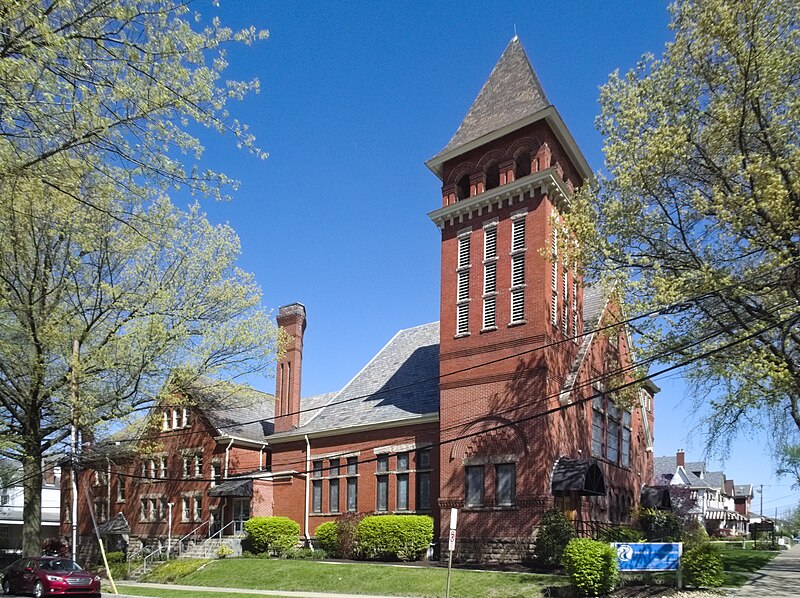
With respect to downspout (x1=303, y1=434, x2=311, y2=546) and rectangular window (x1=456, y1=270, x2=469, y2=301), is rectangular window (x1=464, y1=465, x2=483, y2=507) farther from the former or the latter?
downspout (x1=303, y1=434, x2=311, y2=546)

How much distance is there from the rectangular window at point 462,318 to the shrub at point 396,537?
7783 mm

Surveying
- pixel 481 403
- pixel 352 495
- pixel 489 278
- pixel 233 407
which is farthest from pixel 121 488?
pixel 489 278

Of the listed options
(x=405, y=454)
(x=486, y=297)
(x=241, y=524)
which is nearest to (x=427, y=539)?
(x=405, y=454)

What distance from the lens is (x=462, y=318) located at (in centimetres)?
2970

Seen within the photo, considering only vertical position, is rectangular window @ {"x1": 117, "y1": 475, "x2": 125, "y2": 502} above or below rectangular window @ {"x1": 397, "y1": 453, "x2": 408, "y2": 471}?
below

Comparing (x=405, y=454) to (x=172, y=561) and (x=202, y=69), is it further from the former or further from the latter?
(x=202, y=69)

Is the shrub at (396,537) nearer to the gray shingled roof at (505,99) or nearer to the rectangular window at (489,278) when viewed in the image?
the rectangular window at (489,278)

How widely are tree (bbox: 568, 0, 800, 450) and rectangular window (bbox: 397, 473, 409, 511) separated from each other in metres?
13.2

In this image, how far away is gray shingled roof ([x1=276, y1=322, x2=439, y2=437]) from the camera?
3272cm

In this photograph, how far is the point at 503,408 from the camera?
27031mm

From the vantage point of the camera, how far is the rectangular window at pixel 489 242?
96.4ft

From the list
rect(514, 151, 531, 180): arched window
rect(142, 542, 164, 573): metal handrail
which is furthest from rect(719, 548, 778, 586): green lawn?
rect(142, 542, 164, 573): metal handrail

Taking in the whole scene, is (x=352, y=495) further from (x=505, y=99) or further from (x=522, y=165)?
(x=505, y=99)

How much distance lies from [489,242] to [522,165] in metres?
3.58
